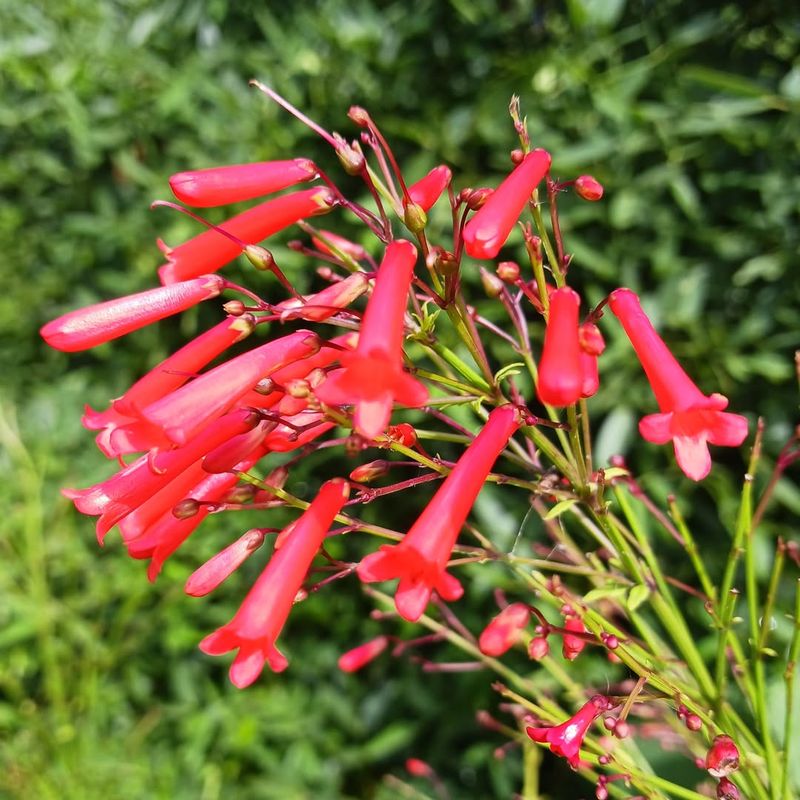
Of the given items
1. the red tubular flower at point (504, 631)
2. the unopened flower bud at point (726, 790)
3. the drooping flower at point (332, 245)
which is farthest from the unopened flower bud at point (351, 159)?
the unopened flower bud at point (726, 790)

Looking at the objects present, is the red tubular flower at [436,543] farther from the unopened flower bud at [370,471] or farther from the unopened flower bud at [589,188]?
the unopened flower bud at [589,188]

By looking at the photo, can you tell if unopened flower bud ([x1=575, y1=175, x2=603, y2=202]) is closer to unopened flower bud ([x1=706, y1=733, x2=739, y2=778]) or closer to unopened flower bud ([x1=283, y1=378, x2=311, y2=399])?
unopened flower bud ([x1=283, y1=378, x2=311, y2=399])

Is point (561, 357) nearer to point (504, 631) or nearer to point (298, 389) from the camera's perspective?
point (298, 389)

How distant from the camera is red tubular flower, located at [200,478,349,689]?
100cm

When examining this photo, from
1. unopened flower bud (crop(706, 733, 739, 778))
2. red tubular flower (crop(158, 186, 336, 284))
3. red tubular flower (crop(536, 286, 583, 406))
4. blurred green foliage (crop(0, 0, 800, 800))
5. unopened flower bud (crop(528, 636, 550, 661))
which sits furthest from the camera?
blurred green foliage (crop(0, 0, 800, 800))

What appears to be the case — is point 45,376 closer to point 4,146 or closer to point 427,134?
point 4,146

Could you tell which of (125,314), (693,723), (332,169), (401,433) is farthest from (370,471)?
(332,169)

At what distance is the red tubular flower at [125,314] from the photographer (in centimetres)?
108

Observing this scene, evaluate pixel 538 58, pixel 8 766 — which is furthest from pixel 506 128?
pixel 8 766

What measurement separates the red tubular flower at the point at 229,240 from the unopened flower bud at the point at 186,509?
0.33m

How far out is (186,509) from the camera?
103 centimetres

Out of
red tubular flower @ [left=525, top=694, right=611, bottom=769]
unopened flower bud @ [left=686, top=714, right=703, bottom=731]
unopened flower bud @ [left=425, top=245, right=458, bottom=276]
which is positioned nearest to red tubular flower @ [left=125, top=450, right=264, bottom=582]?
unopened flower bud @ [left=425, top=245, right=458, bottom=276]

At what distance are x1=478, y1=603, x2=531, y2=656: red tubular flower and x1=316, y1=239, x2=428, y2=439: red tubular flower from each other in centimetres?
38

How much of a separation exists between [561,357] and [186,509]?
49 cm
